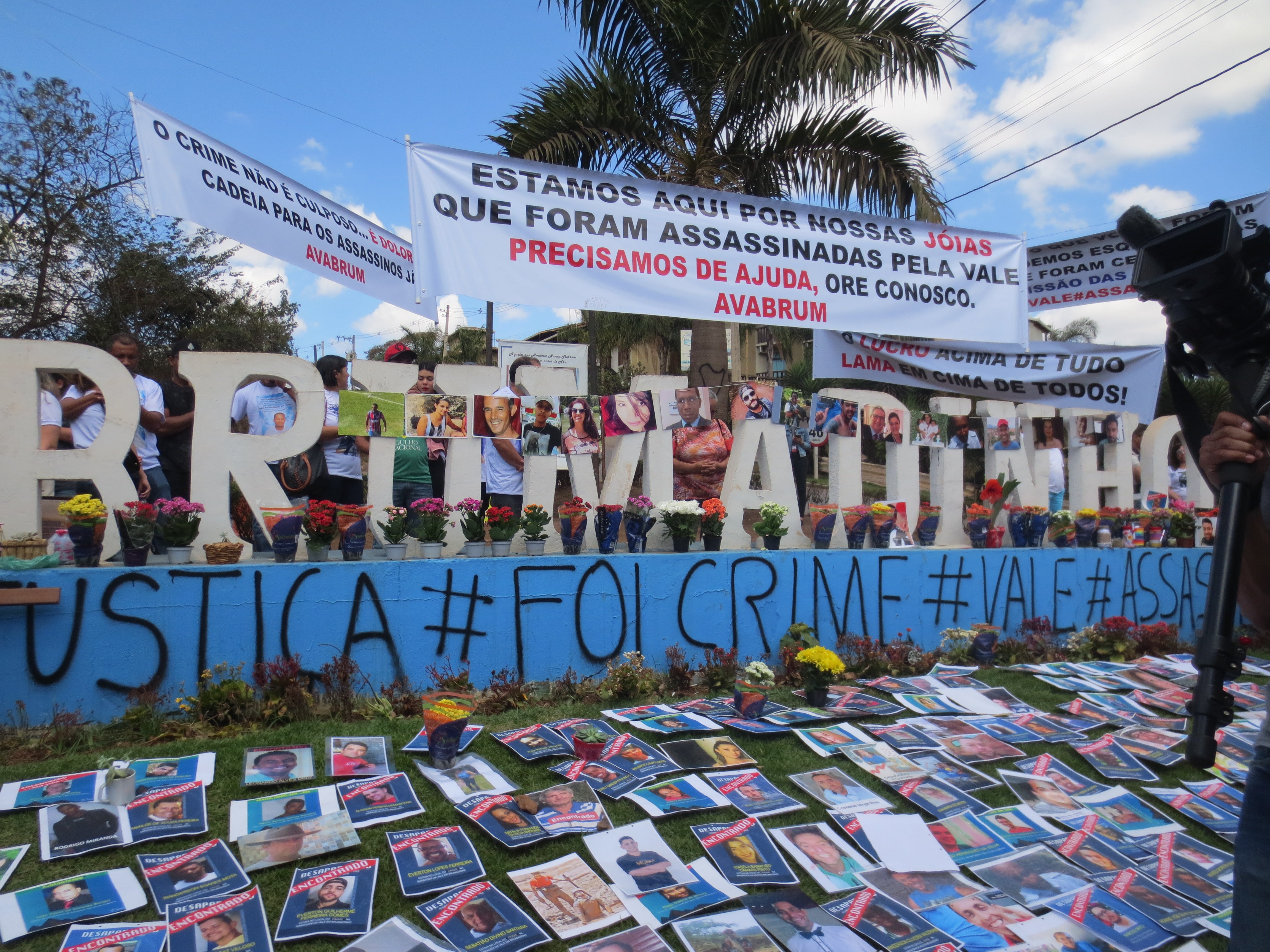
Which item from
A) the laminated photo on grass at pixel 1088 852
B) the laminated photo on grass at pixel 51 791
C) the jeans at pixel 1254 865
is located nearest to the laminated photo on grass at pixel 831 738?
the laminated photo on grass at pixel 1088 852

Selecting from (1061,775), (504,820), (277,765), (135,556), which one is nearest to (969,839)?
(1061,775)

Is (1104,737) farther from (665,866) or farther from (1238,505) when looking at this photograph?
(1238,505)

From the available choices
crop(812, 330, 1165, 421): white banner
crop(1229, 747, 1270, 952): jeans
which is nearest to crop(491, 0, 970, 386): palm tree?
crop(812, 330, 1165, 421): white banner

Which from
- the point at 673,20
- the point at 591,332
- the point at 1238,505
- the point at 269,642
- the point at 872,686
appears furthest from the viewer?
the point at 591,332

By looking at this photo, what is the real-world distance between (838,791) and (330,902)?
233cm

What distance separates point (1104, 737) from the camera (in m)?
4.96

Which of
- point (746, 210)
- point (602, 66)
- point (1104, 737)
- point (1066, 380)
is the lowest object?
point (1104, 737)

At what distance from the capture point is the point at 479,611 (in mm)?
5293

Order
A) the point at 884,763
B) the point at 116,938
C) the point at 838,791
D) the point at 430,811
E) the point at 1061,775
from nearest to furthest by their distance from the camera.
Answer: the point at 116,938 < the point at 430,811 < the point at 838,791 < the point at 884,763 < the point at 1061,775

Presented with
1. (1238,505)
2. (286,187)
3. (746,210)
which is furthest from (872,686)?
(286,187)

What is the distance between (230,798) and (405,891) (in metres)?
1.03

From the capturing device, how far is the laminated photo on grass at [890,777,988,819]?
3.90 m

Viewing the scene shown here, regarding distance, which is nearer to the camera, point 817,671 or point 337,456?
point 817,671

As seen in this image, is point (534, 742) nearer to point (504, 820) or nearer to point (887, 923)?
point (504, 820)
